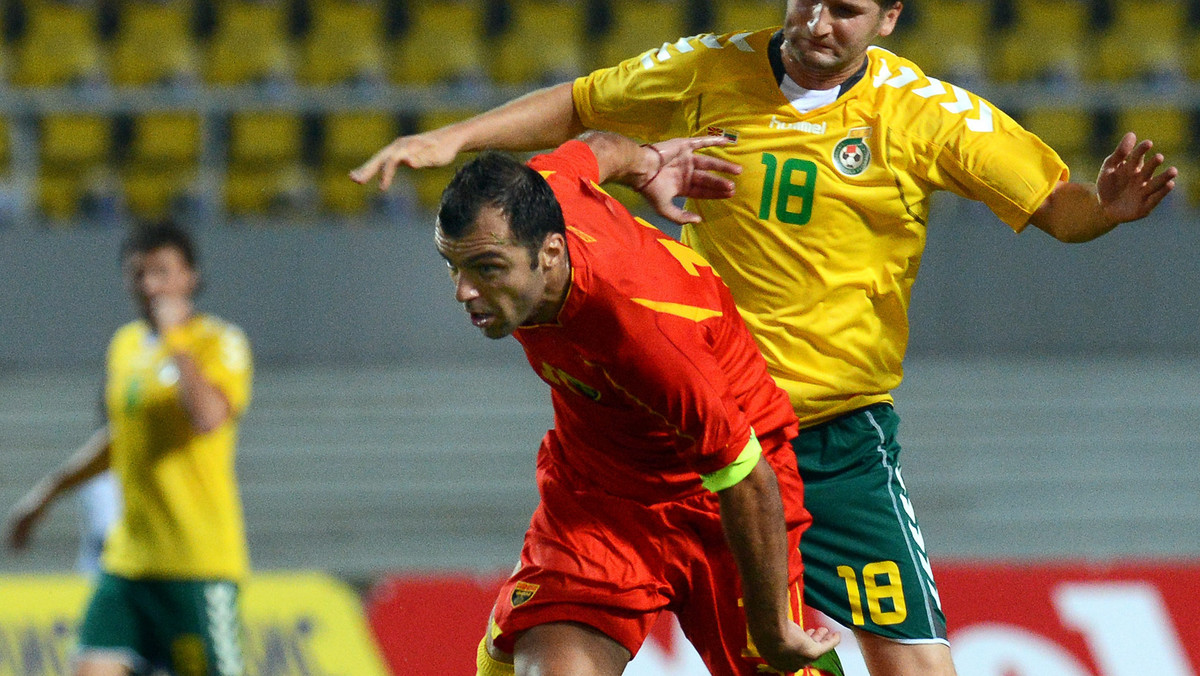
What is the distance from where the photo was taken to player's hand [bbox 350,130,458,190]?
3.27 m

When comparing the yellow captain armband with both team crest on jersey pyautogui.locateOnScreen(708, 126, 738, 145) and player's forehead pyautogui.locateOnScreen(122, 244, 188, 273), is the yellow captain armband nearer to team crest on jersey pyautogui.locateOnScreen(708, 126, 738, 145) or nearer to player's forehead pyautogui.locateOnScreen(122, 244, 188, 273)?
team crest on jersey pyautogui.locateOnScreen(708, 126, 738, 145)

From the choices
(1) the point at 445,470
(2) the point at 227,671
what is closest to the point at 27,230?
(1) the point at 445,470

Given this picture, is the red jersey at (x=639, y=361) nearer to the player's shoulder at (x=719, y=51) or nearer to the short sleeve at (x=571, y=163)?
the short sleeve at (x=571, y=163)

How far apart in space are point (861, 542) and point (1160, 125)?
30.0ft

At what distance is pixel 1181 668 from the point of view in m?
5.66

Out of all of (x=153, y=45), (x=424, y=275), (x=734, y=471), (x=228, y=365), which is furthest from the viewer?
(x=153, y=45)

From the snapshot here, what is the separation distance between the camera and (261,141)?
11.9m

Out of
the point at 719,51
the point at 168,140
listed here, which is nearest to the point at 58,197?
the point at 168,140

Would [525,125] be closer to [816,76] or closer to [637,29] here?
[816,76]

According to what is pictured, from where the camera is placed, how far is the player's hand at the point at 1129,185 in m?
3.37

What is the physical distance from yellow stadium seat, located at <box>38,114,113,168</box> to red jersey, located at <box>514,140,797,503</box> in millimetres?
9366

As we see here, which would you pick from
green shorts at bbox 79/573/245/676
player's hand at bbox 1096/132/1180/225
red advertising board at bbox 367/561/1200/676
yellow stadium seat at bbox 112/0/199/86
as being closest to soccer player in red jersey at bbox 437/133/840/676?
player's hand at bbox 1096/132/1180/225

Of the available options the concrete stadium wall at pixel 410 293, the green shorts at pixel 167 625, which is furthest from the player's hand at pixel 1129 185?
the concrete stadium wall at pixel 410 293

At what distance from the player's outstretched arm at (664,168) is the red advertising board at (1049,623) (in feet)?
8.41
